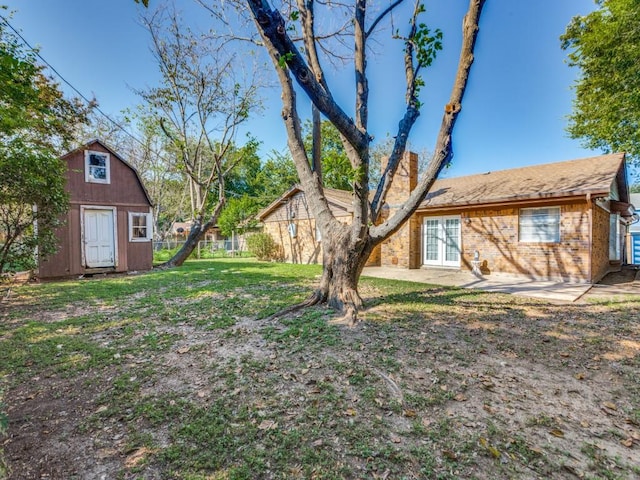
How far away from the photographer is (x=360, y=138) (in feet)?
16.4

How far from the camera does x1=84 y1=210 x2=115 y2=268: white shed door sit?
1093cm

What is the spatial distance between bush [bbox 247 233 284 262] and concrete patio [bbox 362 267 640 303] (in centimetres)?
711

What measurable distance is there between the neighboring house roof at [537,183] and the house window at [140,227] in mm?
10887

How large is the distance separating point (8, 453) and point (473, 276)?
11.0 meters

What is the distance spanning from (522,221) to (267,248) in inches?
484

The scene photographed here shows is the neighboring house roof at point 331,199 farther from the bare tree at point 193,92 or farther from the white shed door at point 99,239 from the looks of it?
the white shed door at point 99,239

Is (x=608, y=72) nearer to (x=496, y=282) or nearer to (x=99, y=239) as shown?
(x=496, y=282)

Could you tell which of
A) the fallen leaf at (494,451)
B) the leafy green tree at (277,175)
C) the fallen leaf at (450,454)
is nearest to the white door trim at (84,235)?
the fallen leaf at (450,454)

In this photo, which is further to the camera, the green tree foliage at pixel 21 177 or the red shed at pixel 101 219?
the red shed at pixel 101 219

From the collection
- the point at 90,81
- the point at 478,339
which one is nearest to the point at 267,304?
the point at 478,339

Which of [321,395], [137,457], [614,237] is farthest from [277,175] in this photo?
[137,457]

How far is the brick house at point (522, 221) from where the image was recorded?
353 inches

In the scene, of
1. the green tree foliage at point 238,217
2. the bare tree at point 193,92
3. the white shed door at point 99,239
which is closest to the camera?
the white shed door at point 99,239

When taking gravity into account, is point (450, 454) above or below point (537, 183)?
below
